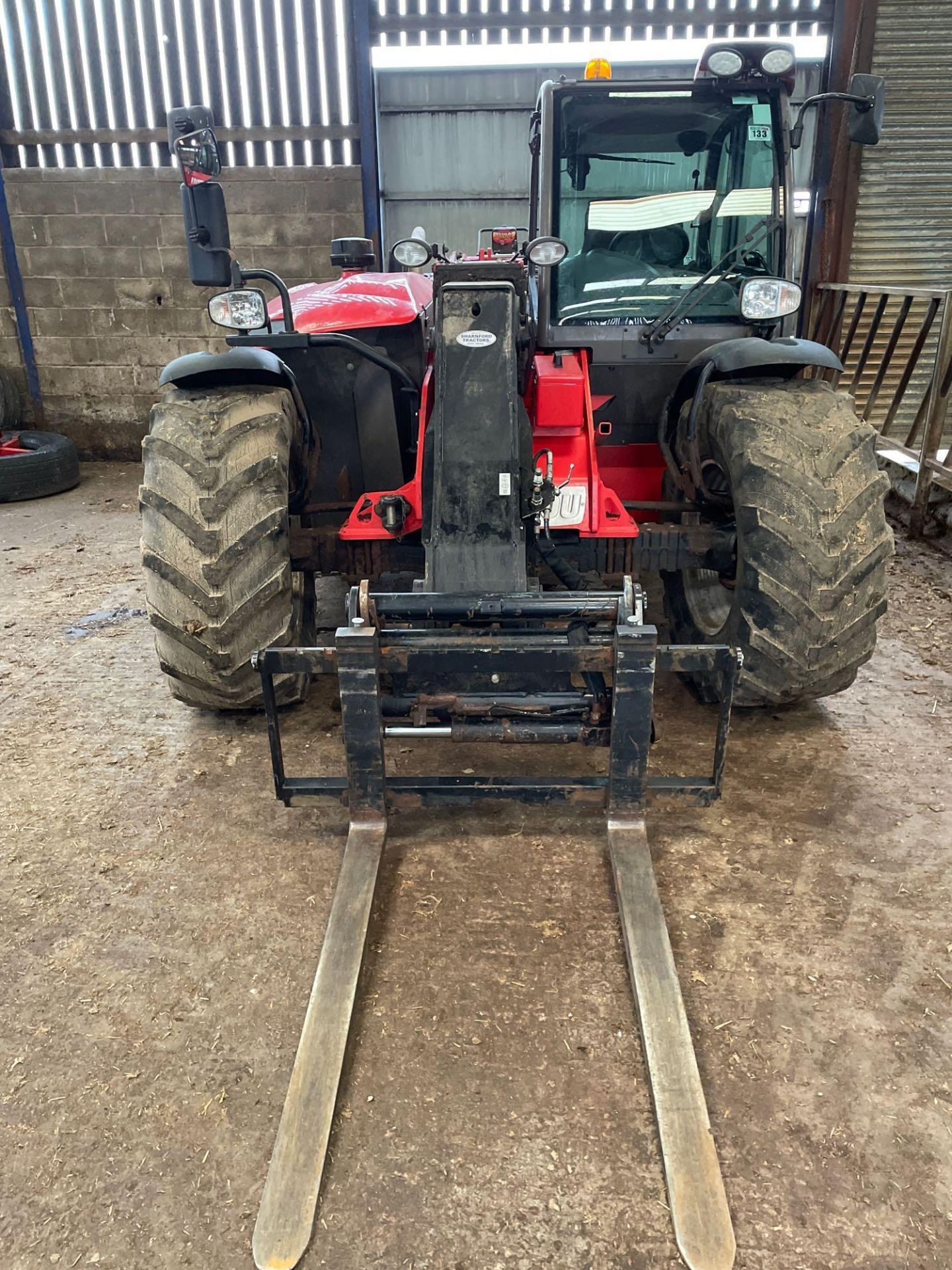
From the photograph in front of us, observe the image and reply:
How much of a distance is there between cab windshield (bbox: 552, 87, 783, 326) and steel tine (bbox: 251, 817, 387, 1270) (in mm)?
2560

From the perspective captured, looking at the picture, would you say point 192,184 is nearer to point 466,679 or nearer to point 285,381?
point 285,381

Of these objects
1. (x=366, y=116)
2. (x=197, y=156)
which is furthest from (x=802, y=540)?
(x=366, y=116)

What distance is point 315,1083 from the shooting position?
188 cm

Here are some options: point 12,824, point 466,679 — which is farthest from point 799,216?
point 12,824

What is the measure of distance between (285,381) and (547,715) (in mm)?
1682

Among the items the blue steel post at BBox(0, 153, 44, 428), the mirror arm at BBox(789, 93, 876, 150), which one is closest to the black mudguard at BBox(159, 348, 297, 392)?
the mirror arm at BBox(789, 93, 876, 150)

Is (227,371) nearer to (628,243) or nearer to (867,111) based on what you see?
(628,243)

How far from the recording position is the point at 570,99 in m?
3.59

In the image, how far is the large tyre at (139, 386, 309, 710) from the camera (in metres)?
2.91

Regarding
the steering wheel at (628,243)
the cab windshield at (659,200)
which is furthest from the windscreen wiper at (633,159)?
the steering wheel at (628,243)

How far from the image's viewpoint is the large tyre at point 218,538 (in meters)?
2.91

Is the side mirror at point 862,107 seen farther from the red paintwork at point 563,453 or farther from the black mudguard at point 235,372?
the black mudguard at point 235,372

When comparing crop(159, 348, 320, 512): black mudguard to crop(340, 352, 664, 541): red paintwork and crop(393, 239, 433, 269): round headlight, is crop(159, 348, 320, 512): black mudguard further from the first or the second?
crop(393, 239, 433, 269): round headlight

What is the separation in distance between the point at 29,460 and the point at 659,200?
21.0ft
